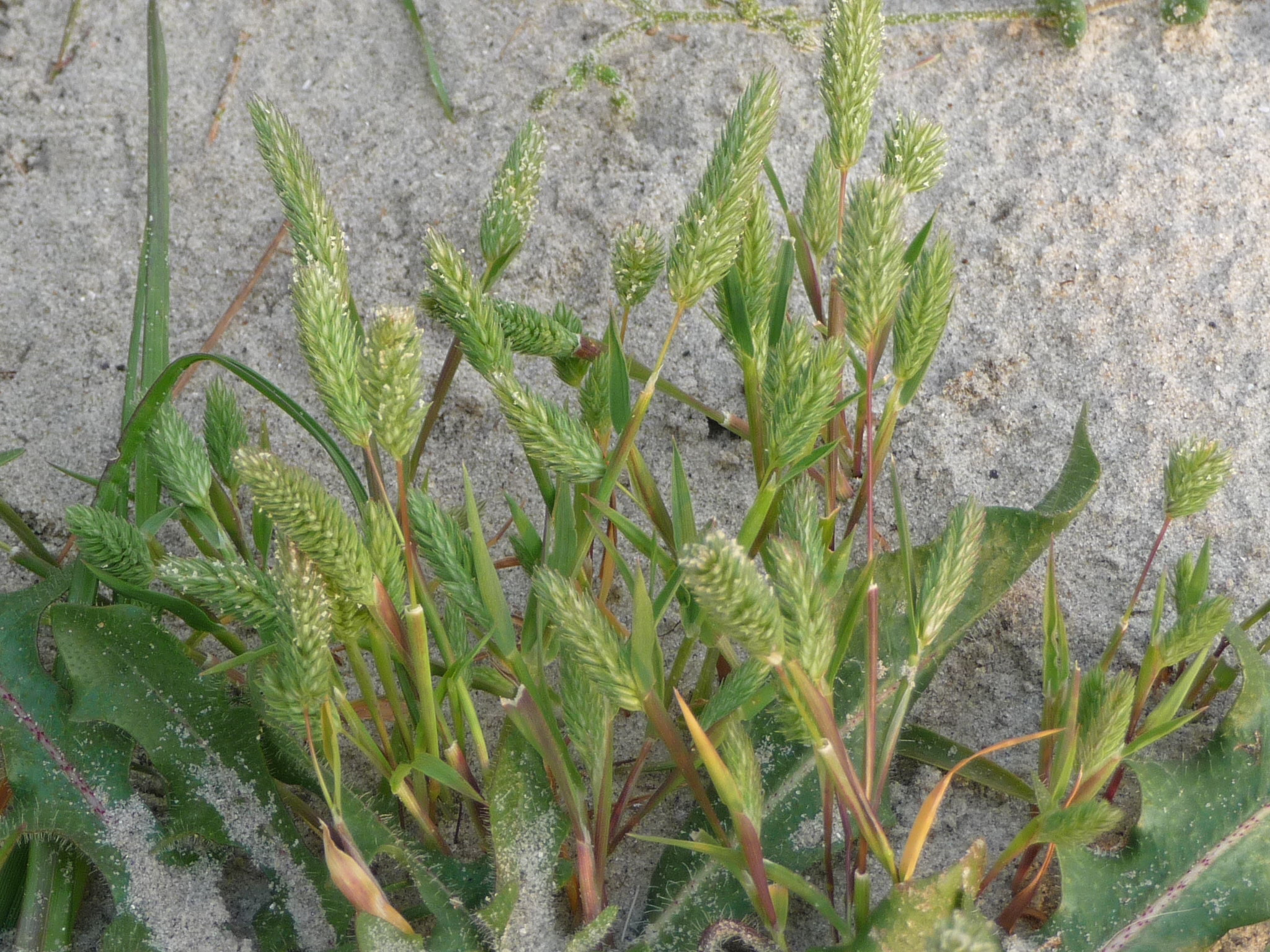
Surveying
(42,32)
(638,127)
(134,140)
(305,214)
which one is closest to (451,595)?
(305,214)

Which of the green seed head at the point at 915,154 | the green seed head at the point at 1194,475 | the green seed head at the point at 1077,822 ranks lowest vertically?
the green seed head at the point at 1077,822

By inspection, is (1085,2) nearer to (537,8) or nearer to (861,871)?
(537,8)

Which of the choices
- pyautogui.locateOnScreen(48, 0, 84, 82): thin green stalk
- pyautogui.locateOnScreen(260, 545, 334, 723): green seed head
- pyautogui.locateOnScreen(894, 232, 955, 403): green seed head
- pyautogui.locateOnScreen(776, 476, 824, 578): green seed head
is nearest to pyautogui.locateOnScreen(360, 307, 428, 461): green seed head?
pyautogui.locateOnScreen(260, 545, 334, 723): green seed head

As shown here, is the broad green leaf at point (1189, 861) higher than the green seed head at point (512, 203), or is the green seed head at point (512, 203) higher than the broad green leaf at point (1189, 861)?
the green seed head at point (512, 203)

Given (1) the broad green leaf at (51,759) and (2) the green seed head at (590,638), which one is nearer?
(2) the green seed head at (590,638)

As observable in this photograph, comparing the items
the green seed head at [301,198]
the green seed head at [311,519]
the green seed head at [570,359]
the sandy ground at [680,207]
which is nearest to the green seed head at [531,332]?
the green seed head at [570,359]

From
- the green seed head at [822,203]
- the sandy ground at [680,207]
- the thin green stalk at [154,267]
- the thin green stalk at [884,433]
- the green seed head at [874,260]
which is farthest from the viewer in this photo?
the sandy ground at [680,207]

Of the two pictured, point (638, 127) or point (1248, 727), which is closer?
point (1248, 727)

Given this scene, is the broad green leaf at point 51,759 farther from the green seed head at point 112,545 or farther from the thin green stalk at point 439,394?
the thin green stalk at point 439,394
